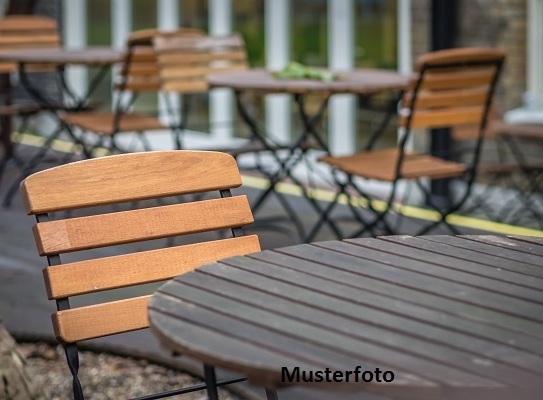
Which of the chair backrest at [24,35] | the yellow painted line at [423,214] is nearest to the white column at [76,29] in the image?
the chair backrest at [24,35]

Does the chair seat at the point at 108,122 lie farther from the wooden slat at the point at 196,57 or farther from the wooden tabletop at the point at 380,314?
the wooden tabletop at the point at 380,314

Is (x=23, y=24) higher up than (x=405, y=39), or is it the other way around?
(x=23, y=24)

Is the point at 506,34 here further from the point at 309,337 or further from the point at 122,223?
the point at 309,337

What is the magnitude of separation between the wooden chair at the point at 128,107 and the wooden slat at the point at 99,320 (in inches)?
139

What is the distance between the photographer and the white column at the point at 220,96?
9203mm

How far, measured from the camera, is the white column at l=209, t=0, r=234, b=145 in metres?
9.20

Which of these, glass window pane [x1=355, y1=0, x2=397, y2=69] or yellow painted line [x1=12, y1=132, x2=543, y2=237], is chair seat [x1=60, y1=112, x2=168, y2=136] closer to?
yellow painted line [x1=12, y1=132, x2=543, y2=237]

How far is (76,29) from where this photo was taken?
36.2 feet

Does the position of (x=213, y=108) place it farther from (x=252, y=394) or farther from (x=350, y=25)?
(x=252, y=394)

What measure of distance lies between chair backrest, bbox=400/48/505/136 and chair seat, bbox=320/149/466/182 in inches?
7.4

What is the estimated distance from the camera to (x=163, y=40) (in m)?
6.28

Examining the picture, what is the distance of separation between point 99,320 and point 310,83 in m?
2.79

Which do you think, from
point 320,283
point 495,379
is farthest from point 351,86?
point 495,379

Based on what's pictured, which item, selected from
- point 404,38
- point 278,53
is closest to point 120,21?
point 278,53
